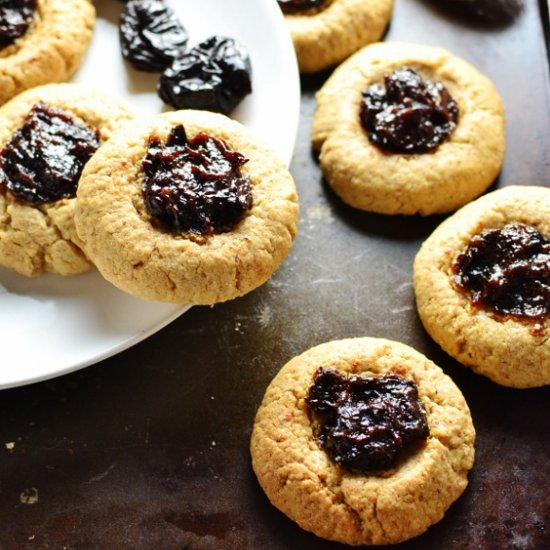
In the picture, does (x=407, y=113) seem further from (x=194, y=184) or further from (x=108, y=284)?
(x=108, y=284)

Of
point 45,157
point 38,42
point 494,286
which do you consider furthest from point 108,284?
point 494,286

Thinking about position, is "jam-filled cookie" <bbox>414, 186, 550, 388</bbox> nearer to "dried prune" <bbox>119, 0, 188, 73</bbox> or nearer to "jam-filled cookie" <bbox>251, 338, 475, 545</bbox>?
"jam-filled cookie" <bbox>251, 338, 475, 545</bbox>

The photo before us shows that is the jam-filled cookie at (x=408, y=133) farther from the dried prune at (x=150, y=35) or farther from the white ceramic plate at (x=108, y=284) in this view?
the dried prune at (x=150, y=35)

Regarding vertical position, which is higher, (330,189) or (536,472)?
(330,189)

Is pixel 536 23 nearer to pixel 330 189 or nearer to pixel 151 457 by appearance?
pixel 330 189

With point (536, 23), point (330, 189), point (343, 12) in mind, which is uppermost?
point (343, 12)

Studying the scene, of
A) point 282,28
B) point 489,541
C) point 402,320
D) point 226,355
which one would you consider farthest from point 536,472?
point 282,28

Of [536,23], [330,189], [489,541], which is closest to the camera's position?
[489,541]
